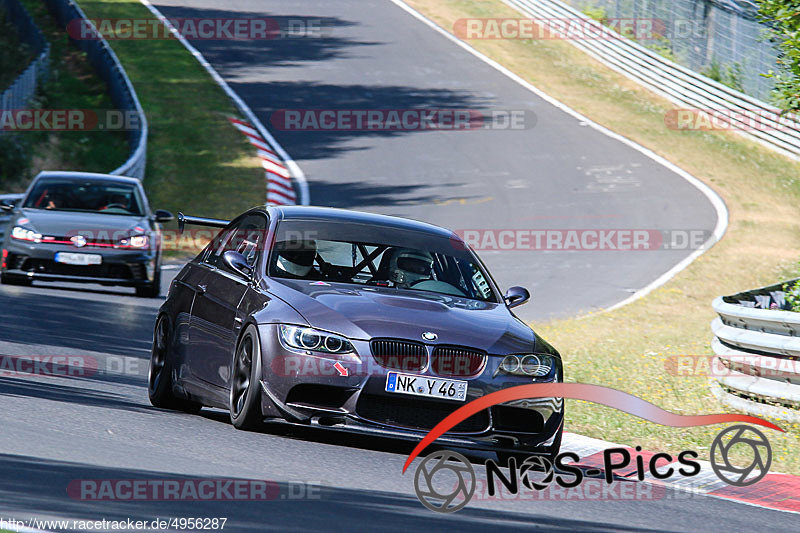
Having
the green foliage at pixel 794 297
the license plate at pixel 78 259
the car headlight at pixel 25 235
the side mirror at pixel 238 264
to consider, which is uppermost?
the side mirror at pixel 238 264

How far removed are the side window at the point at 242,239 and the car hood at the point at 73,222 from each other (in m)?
7.45

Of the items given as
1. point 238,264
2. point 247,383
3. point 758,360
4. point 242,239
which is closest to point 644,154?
point 758,360

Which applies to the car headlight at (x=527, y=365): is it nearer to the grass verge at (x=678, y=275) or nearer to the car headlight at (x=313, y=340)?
the car headlight at (x=313, y=340)

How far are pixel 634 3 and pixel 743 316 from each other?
3412cm

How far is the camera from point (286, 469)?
7355mm

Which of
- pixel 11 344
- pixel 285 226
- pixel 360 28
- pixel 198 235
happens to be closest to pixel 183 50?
pixel 360 28

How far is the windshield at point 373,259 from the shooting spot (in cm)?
905

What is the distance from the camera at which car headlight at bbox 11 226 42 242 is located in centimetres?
1684

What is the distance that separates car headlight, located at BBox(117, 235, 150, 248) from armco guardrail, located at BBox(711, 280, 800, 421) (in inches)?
326

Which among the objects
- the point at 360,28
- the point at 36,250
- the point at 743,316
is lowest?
the point at 360,28

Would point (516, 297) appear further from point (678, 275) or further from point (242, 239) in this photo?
point (678, 275)

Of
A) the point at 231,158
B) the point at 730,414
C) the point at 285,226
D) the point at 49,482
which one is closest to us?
the point at 49,482

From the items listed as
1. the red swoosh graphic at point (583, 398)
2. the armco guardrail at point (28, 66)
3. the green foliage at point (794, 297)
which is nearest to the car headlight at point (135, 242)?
the red swoosh graphic at point (583, 398)

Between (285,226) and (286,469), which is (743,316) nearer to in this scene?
(285,226)
